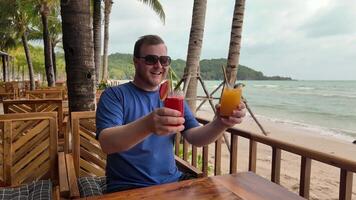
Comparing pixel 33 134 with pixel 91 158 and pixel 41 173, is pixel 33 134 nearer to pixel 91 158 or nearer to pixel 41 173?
pixel 41 173

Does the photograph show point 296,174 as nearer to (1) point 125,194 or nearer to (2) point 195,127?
Result: (2) point 195,127

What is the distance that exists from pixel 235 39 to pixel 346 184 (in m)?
5.24

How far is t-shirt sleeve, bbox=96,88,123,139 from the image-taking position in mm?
1657

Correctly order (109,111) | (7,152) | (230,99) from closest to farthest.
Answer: (230,99) → (109,111) → (7,152)

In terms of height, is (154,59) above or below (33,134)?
above

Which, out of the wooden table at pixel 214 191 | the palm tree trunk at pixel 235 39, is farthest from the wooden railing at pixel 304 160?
the palm tree trunk at pixel 235 39

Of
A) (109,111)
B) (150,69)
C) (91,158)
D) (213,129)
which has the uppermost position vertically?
(150,69)

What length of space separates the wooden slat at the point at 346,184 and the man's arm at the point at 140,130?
1.12 m

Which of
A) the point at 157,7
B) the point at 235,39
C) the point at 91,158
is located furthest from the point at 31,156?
the point at 157,7

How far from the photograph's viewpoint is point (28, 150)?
2.84m

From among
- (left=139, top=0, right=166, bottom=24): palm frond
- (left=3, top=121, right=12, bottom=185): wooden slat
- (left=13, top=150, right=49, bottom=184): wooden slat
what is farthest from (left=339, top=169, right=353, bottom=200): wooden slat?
(left=139, top=0, right=166, bottom=24): palm frond

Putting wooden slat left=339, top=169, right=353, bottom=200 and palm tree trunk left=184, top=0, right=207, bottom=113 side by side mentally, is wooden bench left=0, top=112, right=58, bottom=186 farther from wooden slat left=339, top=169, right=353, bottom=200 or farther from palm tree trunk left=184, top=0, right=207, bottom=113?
palm tree trunk left=184, top=0, right=207, bottom=113

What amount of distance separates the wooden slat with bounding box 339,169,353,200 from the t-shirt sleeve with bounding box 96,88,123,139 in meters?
1.26

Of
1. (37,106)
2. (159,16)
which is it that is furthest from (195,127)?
(159,16)
